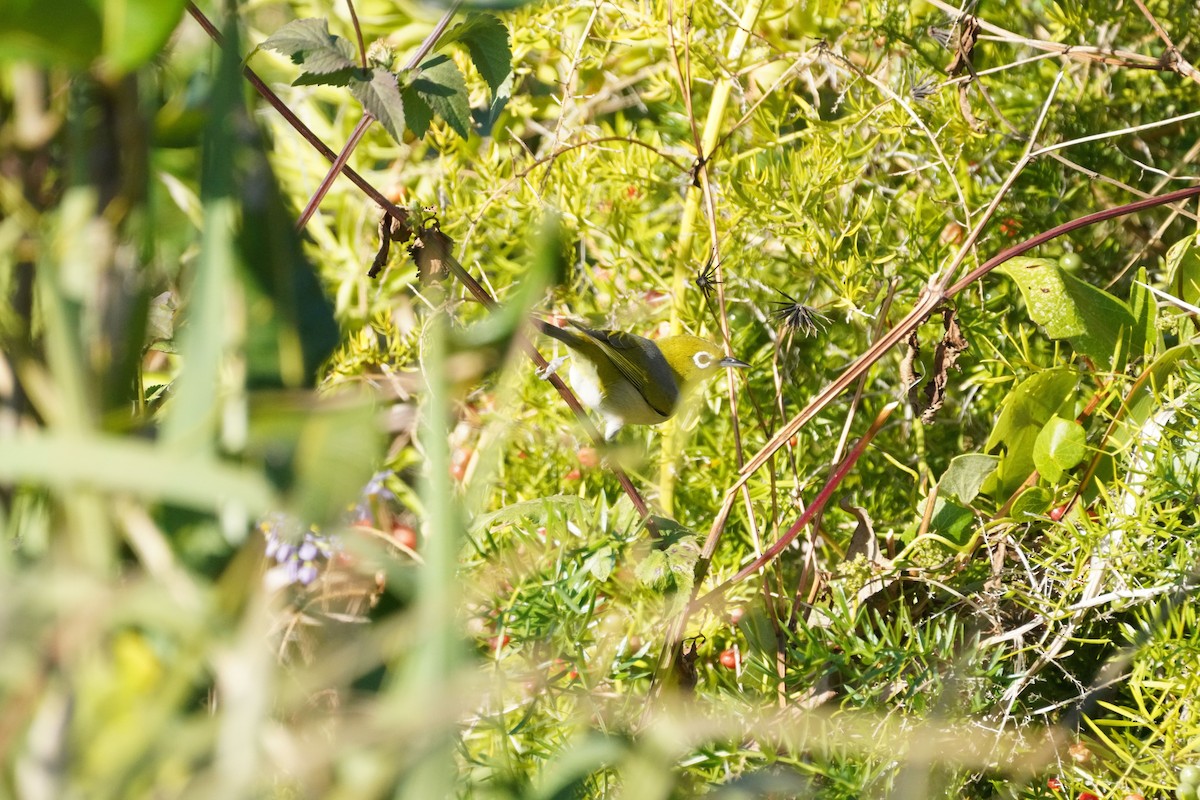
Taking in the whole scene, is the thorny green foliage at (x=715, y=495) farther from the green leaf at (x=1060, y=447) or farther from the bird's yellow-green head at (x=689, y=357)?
the bird's yellow-green head at (x=689, y=357)

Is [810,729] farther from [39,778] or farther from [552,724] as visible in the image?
[39,778]

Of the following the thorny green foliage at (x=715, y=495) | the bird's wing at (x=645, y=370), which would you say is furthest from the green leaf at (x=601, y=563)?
the bird's wing at (x=645, y=370)

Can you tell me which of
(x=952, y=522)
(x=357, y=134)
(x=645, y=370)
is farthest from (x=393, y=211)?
(x=645, y=370)

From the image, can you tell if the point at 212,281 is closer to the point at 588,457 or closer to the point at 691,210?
the point at 691,210

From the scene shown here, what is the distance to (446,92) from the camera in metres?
0.61

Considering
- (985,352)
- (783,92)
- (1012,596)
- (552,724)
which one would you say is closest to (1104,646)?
(1012,596)

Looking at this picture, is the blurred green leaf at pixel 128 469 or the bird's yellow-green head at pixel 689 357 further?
the bird's yellow-green head at pixel 689 357

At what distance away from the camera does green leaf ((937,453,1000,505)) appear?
0.83 metres

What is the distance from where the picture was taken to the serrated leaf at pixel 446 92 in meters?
0.61

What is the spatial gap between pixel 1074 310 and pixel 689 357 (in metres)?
0.64

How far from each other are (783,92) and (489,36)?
53 centimetres

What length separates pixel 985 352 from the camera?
38.2 inches

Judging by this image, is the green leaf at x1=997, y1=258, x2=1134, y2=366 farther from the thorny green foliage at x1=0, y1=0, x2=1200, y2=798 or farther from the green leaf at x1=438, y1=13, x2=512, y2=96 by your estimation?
the green leaf at x1=438, y1=13, x2=512, y2=96

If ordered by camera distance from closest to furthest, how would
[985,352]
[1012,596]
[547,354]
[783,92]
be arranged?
1. [1012,596]
2. [985,352]
3. [783,92]
4. [547,354]
